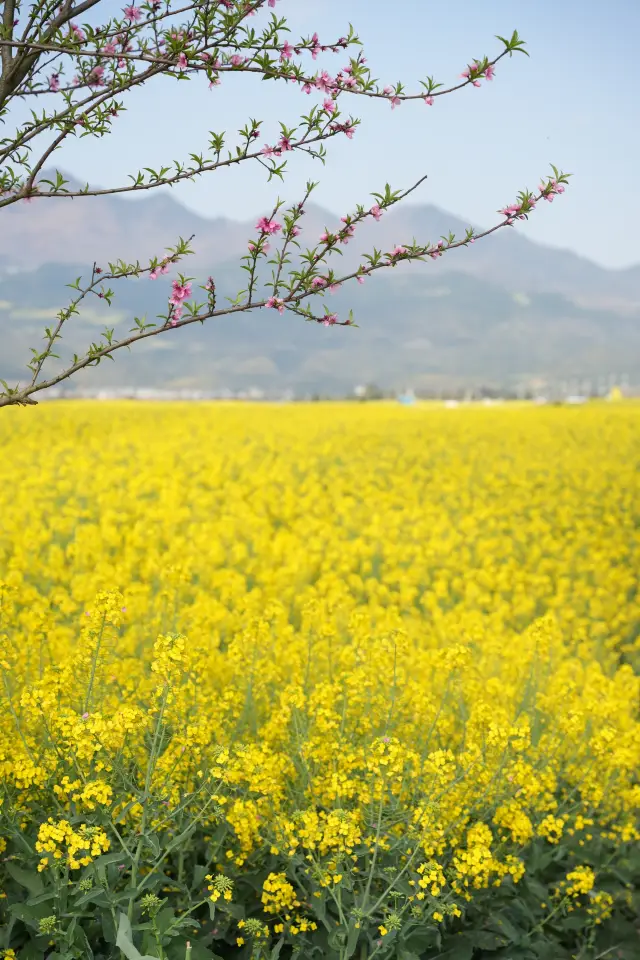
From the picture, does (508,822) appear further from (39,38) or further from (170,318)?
(39,38)

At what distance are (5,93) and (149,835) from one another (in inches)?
124

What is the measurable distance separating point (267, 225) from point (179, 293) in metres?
0.50

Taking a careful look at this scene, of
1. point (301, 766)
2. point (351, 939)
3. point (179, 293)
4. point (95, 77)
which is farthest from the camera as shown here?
point (301, 766)

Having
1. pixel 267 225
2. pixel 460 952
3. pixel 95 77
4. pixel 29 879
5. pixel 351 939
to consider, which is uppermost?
pixel 95 77

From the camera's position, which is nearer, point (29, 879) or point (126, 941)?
point (126, 941)

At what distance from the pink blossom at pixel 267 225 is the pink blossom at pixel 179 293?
408mm

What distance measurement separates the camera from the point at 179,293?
3.86 meters

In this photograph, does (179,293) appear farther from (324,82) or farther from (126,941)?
(126,941)

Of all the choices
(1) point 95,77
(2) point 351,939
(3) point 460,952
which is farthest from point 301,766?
(1) point 95,77

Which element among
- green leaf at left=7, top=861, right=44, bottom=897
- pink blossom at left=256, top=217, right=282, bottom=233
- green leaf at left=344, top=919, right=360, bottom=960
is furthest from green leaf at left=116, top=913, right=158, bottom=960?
pink blossom at left=256, top=217, right=282, bottom=233

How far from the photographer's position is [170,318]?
3.73 m

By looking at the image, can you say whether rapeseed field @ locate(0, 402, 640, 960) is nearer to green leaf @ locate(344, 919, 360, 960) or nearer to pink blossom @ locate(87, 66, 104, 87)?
green leaf @ locate(344, 919, 360, 960)

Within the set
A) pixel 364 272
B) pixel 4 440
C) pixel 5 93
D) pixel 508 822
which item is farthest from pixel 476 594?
pixel 4 440

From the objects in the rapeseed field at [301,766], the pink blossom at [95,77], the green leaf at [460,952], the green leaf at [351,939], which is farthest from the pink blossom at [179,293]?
the green leaf at [460,952]
